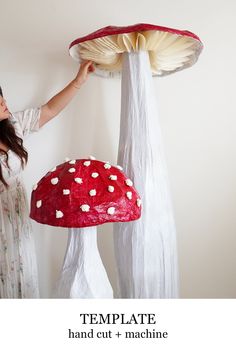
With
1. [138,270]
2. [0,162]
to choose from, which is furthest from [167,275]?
[0,162]

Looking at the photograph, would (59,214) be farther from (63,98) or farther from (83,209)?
(63,98)

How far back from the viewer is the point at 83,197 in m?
0.81

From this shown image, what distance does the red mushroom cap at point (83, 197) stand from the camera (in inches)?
31.5

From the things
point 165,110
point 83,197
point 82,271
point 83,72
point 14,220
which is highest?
point 83,72

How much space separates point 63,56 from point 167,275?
1.01 metres

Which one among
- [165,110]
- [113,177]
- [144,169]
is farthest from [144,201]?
[165,110]

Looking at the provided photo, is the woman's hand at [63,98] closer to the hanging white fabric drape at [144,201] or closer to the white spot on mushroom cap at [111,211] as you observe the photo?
the hanging white fabric drape at [144,201]

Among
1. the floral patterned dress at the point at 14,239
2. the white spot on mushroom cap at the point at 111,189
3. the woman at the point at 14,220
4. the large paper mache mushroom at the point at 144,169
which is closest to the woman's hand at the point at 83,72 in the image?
the woman at the point at 14,220

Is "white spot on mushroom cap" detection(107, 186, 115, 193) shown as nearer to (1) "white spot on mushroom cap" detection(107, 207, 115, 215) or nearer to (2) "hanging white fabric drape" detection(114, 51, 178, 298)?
(1) "white spot on mushroom cap" detection(107, 207, 115, 215)

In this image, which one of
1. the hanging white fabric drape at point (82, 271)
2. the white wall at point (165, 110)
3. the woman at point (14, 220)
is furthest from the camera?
the white wall at point (165, 110)

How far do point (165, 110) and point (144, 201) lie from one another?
0.52 meters

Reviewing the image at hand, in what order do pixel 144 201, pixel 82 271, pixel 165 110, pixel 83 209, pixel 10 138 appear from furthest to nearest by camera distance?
pixel 165 110 → pixel 10 138 → pixel 144 201 → pixel 82 271 → pixel 83 209

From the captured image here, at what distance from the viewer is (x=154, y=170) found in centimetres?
109
